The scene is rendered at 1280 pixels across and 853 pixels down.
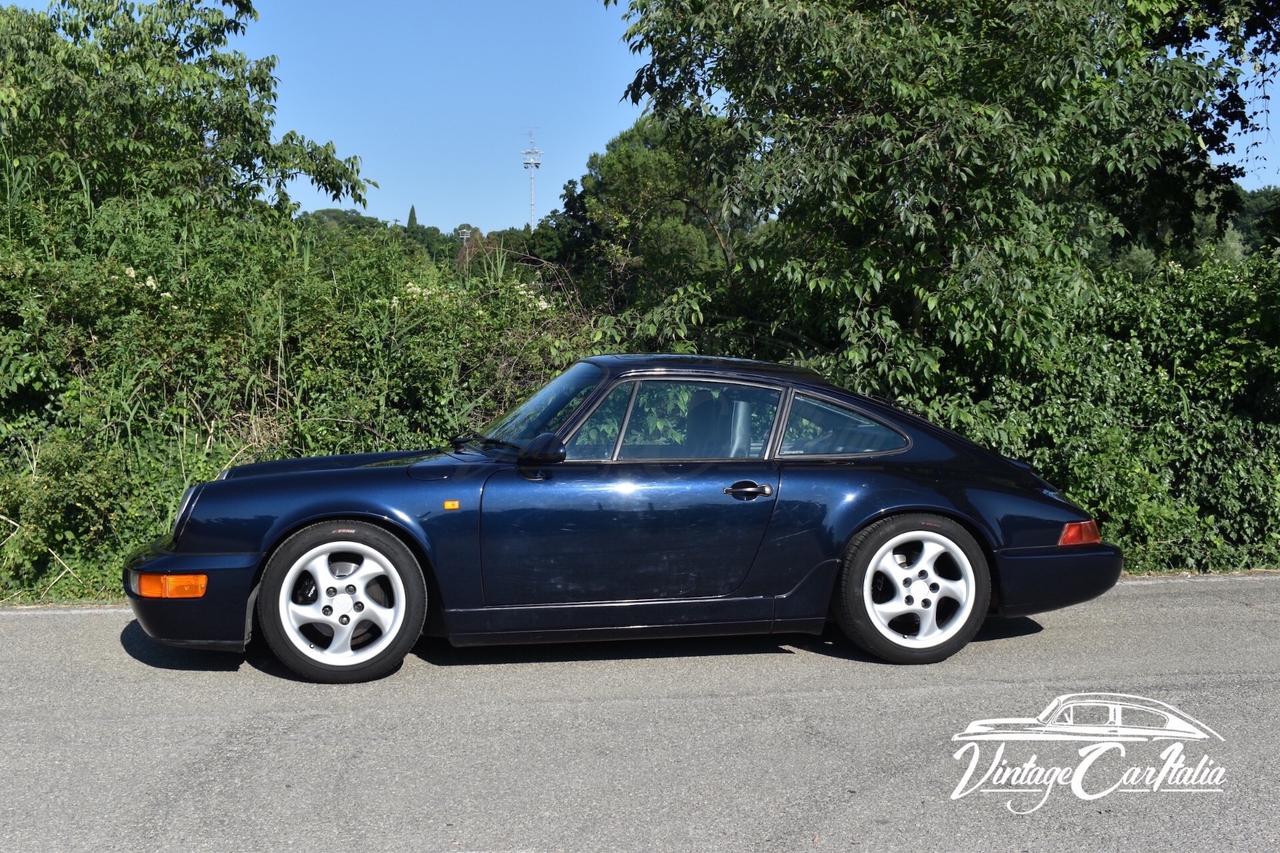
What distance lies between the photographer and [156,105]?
38.2ft

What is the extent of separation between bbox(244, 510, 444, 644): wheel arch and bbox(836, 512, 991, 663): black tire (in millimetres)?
1845

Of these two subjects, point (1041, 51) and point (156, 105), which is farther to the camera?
point (156, 105)

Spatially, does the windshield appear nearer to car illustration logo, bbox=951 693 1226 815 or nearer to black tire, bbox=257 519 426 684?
black tire, bbox=257 519 426 684

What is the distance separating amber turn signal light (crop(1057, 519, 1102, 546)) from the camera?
565 centimetres

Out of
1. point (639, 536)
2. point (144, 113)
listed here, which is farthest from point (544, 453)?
point (144, 113)

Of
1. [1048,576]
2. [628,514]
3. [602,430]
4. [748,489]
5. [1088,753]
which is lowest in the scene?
Answer: [1088,753]

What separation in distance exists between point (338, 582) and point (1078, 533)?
3.46m

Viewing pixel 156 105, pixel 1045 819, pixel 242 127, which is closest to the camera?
pixel 1045 819

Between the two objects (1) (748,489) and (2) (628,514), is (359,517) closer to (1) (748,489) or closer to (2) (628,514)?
(2) (628,514)

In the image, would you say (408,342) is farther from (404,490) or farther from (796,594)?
(796,594)

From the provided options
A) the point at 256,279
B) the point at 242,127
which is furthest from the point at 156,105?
the point at 256,279

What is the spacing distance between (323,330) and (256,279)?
2.44 feet

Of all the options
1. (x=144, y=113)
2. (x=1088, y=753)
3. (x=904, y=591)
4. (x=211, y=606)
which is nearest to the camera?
(x=1088, y=753)

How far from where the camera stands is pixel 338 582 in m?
5.14
